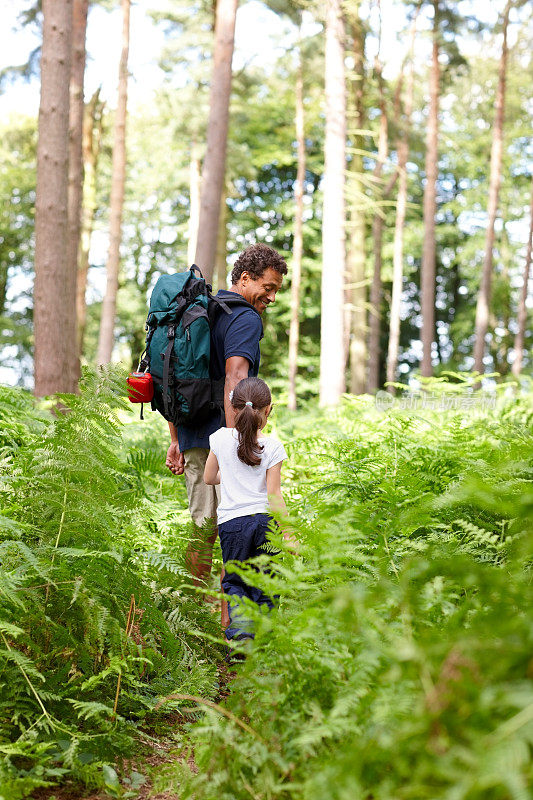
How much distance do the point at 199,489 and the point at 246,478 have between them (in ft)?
2.37

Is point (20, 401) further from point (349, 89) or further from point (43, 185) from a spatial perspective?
point (349, 89)

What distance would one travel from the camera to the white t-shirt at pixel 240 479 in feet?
14.4

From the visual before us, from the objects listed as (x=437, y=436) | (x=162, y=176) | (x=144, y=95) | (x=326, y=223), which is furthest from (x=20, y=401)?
(x=144, y=95)

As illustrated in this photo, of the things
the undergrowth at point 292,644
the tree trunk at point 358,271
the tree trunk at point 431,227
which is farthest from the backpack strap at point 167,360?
the tree trunk at point 431,227

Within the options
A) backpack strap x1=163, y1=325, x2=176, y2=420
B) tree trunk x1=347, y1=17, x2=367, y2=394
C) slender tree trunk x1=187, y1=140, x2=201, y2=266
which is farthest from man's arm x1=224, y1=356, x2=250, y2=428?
slender tree trunk x1=187, y1=140, x2=201, y2=266

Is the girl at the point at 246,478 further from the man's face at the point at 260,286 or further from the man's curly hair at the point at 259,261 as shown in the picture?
the man's curly hair at the point at 259,261

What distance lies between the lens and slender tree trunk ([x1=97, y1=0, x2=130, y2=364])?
19.5 metres

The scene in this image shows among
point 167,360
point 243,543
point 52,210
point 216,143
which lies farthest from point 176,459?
point 216,143

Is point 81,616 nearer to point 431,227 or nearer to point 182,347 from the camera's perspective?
point 182,347

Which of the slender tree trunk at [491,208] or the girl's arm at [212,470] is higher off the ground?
the slender tree trunk at [491,208]

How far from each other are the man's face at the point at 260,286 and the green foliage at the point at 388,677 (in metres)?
1.40

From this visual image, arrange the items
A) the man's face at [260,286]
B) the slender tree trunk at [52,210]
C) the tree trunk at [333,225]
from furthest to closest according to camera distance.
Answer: the tree trunk at [333,225] → the slender tree trunk at [52,210] → the man's face at [260,286]

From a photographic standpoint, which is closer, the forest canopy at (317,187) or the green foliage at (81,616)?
the green foliage at (81,616)

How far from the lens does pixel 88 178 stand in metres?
26.6
